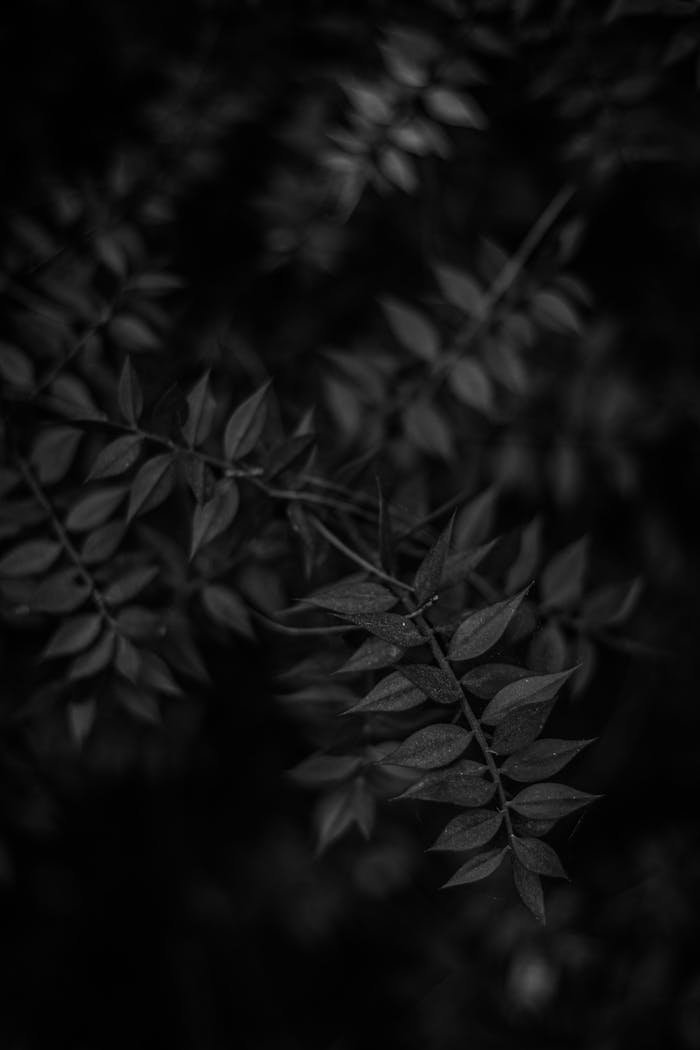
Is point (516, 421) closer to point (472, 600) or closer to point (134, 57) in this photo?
point (472, 600)

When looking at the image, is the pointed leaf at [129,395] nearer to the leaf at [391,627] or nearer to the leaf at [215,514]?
the leaf at [215,514]

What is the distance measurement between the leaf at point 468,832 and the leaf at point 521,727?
6 cm

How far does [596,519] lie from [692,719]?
2.19ft

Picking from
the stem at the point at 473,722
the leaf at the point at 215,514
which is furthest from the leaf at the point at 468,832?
the leaf at the point at 215,514

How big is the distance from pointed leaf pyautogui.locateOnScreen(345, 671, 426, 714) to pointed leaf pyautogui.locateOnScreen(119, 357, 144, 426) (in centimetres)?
40

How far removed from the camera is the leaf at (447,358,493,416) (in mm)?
1264

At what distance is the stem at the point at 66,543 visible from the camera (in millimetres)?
1021

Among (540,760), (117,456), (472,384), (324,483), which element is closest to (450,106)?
(472,384)

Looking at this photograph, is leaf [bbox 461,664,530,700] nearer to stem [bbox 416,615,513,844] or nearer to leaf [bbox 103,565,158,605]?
stem [bbox 416,615,513,844]

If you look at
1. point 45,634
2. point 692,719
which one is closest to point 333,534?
point 45,634

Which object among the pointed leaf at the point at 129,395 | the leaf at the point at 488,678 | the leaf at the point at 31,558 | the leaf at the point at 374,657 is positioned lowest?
the leaf at the point at 488,678

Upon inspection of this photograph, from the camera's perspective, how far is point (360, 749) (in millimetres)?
1037

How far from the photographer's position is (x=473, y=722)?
2.62ft

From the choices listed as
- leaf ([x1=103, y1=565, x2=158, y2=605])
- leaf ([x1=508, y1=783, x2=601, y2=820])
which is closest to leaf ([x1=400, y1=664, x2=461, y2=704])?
leaf ([x1=508, y1=783, x2=601, y2=820])
